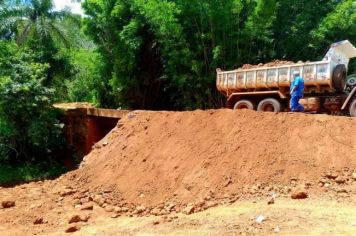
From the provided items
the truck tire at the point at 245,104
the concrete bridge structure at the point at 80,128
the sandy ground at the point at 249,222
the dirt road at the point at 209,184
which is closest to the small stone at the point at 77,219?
the dirt road at the point at 209,184

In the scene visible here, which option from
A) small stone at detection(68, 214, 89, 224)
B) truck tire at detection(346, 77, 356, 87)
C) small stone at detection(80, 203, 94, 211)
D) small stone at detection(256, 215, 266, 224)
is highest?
truck tire at detection(346, 77, 356, 87)

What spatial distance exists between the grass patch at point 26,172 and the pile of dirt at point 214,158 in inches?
187

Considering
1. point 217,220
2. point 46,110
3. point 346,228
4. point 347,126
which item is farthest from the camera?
point 46,110

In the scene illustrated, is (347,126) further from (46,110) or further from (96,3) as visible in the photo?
(96,3)

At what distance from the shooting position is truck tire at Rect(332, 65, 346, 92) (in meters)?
12.4

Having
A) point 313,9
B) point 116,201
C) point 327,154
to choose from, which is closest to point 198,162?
point 116,201

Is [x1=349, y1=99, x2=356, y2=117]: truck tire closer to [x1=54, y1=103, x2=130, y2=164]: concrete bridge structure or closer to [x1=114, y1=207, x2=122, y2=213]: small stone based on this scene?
[x1=114, y1=207, x2=122, y2=213]: small stone

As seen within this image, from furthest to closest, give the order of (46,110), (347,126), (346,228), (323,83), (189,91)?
(189,91) < (46,110) < (323,83) < (347,126) < (346,228)

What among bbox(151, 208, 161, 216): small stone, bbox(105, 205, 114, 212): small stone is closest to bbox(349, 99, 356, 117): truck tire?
bbox(151, 208, 161, 216): small stone

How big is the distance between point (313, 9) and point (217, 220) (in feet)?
41.7

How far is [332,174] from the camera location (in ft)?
29.0

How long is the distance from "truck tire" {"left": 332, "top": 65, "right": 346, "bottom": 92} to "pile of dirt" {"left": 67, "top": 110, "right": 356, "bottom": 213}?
2.39 metres

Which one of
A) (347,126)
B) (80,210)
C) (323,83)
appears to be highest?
(323,83)

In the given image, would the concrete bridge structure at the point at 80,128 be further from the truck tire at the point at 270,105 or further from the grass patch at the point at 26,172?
the truck tire at the point at 270,105
